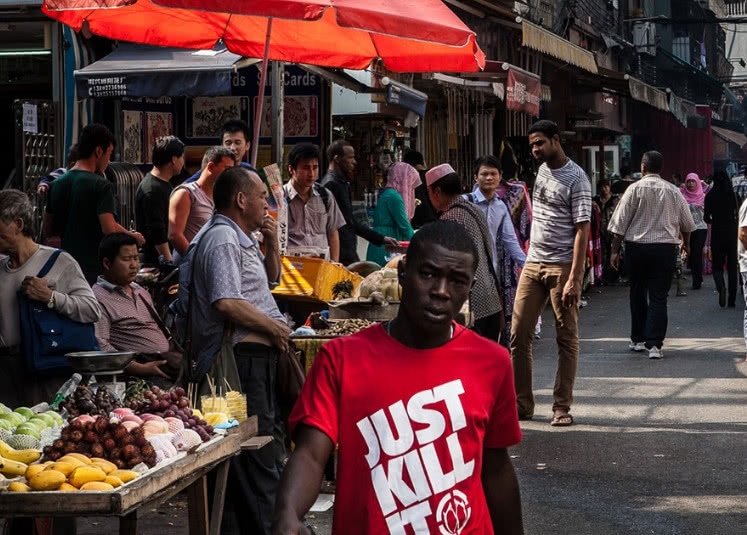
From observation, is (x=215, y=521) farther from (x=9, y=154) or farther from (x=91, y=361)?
(x=9, y=154)

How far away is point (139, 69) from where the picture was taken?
11.9m

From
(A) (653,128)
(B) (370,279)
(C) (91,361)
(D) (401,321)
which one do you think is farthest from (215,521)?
(A) (653,128)

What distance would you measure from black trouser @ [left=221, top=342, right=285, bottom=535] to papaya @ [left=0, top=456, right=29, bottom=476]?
149cm

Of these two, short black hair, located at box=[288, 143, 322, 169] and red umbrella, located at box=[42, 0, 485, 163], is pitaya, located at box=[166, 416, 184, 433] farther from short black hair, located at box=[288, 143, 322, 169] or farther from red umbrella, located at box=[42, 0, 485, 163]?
short black hair, located at box=[288, 143, 322, 169]

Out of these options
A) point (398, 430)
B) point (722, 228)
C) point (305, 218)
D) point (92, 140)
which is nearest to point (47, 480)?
point (398, 430)

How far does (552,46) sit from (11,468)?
1724 centimetres

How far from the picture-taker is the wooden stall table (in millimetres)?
4637

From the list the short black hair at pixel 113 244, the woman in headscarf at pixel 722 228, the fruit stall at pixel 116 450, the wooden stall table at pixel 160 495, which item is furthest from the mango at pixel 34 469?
the woman in headscarf at pixel 722 228

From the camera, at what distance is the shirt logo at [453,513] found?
3.46 metres

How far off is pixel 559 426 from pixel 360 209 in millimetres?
6387

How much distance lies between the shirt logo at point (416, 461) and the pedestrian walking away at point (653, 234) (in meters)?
10.6

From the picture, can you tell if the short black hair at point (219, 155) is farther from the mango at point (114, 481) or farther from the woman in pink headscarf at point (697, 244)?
the woman in pink headscarf at point (697, 244)

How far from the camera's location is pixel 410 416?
345cm

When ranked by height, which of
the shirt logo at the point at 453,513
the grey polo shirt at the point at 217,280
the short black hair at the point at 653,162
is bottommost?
the shirt logo at the point at 453,513
